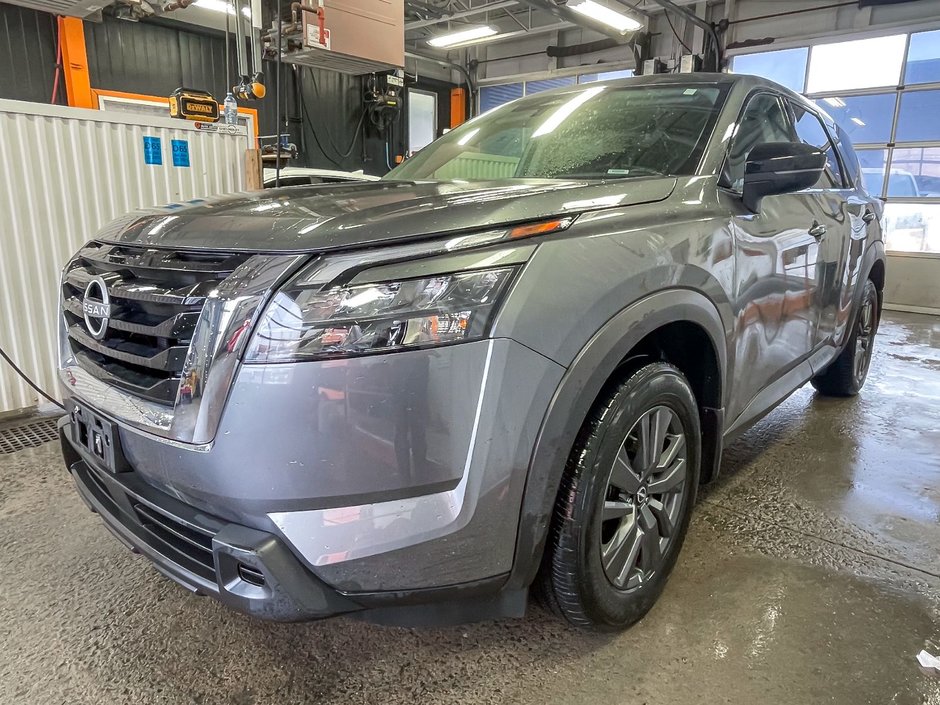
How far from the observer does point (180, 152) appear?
3.81 m

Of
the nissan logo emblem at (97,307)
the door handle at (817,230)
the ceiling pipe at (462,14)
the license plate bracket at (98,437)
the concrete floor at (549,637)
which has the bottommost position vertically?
the concrete floor at (549,637)

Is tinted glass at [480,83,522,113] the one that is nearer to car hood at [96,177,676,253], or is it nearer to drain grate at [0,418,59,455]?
drain grate at [0,418,59,455]

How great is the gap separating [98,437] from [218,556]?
1.60 ft

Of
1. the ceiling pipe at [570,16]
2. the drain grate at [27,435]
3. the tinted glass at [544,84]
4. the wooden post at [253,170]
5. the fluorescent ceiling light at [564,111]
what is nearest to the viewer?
the fluorescent ceiling light at [564,111]

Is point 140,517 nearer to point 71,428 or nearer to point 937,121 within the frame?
point 71,428

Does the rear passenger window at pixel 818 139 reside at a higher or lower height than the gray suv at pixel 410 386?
higher

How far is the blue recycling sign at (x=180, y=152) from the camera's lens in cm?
378

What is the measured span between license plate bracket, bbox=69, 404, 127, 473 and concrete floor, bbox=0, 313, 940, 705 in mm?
572

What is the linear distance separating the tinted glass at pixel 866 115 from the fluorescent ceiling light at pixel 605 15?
2.91 metres

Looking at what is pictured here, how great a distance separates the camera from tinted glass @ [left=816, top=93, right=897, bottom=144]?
8719 mm

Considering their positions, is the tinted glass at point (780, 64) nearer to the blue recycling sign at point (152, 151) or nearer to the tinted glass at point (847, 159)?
the tinted glass at point (847, 159)

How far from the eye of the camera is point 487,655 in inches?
65.2

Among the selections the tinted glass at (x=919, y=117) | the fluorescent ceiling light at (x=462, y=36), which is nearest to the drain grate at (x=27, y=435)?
the fluorescent ceiling light at (x=462, y=36)

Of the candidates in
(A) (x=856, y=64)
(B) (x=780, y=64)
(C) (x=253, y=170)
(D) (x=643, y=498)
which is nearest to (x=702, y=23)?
(B) (x=780, y=64)
